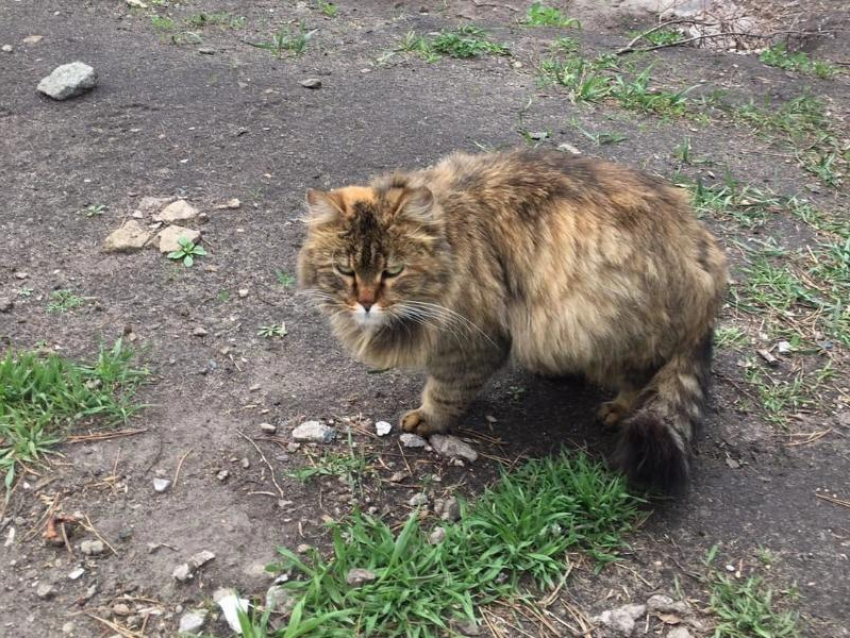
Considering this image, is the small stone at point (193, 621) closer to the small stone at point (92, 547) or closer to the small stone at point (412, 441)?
the small stone at point (92, 547)

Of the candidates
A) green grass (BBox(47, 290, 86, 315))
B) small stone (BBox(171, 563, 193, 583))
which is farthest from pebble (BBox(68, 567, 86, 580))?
green grass (BBox(47, 290, 86, 315))

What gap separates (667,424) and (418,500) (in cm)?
103

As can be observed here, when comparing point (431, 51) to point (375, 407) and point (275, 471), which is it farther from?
point (275, 471)

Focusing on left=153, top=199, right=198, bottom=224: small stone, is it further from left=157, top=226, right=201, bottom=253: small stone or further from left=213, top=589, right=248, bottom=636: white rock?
left=213, top=589, right=248, bottom=636: white rock

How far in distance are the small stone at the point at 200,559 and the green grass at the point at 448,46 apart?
494 cm

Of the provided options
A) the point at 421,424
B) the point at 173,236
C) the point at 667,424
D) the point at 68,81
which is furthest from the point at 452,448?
the point at 68,81

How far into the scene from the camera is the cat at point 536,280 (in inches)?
112

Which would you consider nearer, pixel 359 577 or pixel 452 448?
A: pixel 359 577

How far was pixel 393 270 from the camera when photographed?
286cm

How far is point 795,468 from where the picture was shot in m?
3.20

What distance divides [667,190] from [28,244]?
343cm

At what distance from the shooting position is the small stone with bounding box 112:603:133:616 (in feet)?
8.32

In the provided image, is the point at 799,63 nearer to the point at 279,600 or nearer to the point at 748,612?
the point at 748,612

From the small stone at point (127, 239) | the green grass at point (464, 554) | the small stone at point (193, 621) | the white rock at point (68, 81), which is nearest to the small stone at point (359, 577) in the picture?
the green grass at point (464, 554)
